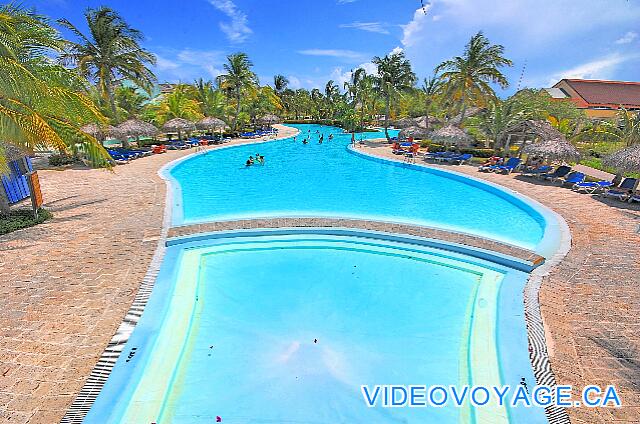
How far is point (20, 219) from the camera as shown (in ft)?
32.2

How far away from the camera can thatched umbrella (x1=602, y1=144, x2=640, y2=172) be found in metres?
12.7

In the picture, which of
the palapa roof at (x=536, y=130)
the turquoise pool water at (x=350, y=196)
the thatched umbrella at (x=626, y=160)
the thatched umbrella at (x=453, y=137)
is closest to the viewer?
the turquoise pool water at (x=350, y=196)

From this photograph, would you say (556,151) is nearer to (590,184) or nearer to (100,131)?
(590,184)

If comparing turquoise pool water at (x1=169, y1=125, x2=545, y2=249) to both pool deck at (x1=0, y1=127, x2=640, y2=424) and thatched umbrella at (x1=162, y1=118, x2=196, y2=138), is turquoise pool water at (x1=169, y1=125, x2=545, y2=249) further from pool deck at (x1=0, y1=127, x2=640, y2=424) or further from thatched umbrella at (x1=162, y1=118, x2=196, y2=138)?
thatched umbrella at (x1=162, y1=118, x2=196, y2=138)

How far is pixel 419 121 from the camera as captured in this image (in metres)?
34.8

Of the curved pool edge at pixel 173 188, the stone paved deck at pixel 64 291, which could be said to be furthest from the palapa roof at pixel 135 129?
the stone paved deck at pixel 64 291

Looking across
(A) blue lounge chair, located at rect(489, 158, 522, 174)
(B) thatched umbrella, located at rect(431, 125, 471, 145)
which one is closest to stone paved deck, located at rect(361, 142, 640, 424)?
(A) blue lounge chair, located at rect(489, 158, 522, 174)

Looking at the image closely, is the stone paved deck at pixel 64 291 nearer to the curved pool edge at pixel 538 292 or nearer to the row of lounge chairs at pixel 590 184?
the curved pool edge at pixel 538 292

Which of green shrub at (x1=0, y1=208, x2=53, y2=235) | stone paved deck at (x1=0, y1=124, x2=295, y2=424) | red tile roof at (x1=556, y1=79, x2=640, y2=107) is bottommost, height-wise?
stone paved deck at (x1=0, y1=124, x2=295, y2=424)

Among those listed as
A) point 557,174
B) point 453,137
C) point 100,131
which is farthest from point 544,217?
point 100,131

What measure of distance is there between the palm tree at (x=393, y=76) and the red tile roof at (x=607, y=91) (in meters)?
40.9

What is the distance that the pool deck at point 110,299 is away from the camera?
4340 millimetres

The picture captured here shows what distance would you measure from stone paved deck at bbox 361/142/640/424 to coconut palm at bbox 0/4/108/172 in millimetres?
11426

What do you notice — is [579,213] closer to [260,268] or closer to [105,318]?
[260,268]
